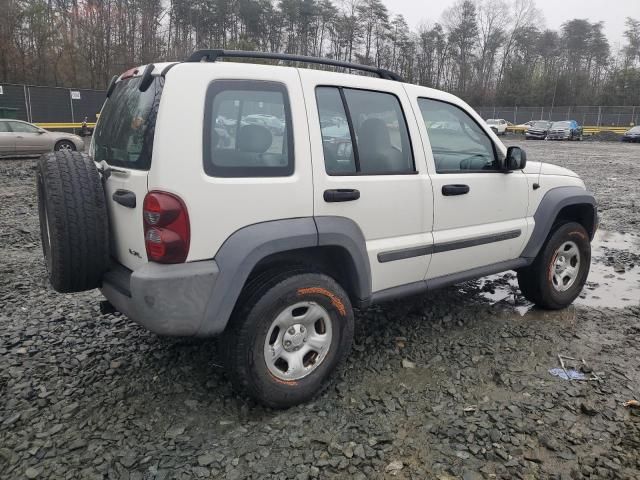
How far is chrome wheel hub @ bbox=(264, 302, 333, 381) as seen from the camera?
2.84 m

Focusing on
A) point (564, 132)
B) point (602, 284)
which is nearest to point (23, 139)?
point (602, 284)

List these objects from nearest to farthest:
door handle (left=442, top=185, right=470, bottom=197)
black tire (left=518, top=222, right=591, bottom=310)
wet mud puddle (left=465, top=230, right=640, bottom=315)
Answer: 1. door handle (left=442, top=185, right=470, bottom=197)
2. black tire (left=518, top=222, right=591, bottom=310)
3. wet mud puddle (left=465, top=230, right=640, bottom=315)

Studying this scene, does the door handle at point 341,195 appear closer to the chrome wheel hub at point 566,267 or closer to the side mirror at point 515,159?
the side mirror at point 515,159

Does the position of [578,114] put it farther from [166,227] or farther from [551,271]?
[166,227]

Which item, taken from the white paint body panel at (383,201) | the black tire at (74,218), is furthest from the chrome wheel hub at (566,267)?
the black tire at (74,218)

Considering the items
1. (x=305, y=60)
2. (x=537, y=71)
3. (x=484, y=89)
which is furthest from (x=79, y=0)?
(x=537, y=71)

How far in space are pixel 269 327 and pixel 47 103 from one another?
93.0ft

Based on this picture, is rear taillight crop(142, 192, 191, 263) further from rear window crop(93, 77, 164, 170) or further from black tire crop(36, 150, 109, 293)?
black tire crop(36, 150, 109, 293)

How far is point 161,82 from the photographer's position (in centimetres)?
258

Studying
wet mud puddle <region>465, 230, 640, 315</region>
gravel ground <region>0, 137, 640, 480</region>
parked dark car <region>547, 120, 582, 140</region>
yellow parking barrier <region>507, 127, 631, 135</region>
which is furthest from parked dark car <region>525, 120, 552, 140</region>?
gravel ground <region>0, 137, 640, 480</region>

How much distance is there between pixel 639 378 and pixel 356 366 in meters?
1.93

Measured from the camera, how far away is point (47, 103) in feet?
85.7

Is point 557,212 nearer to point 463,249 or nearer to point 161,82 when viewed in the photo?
point 463,249

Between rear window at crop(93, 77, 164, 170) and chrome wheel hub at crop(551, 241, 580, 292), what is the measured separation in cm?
360
